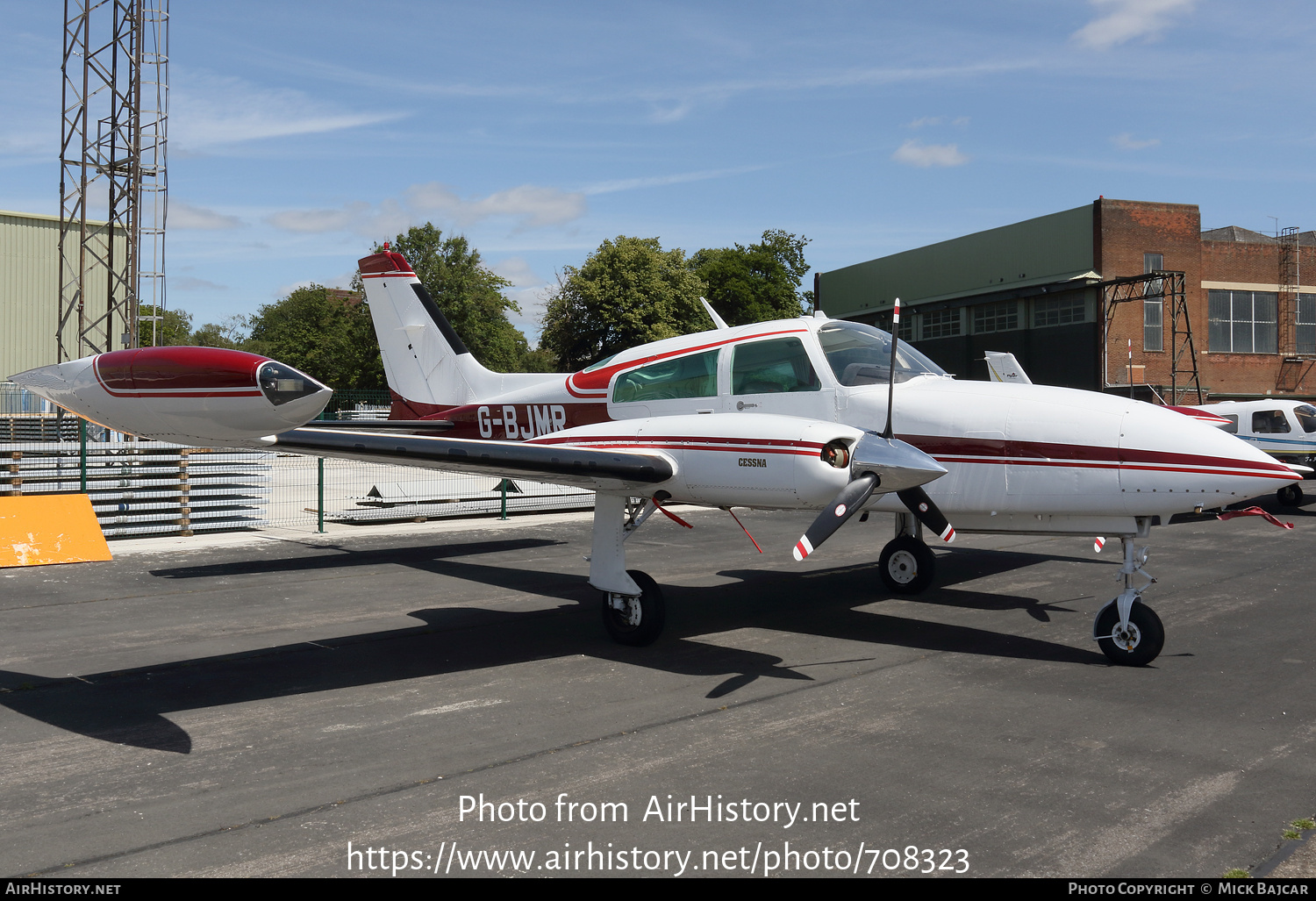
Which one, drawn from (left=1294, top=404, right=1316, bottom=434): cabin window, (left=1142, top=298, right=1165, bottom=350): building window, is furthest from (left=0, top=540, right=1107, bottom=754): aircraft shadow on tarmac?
(left=1142, top=298, right=1165, bottom=350): building window

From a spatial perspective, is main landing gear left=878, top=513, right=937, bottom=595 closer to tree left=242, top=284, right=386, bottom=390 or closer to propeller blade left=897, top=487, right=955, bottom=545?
propeller blade left=897, top=487, right=955, bottom=545

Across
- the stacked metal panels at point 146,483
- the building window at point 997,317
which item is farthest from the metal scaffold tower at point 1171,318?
the stacked metal panels at point 146,483

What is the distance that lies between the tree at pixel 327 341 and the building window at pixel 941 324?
105ft

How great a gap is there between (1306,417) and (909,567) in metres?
17.2

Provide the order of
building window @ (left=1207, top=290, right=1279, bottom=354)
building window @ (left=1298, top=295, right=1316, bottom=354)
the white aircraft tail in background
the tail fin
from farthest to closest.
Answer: building window @ (left=1298, top=295, right=1316, bottom=354) < building window @ (left=1207, top=290, right=1279, bottom=354) < the white aircraft tail in background < the tail fin

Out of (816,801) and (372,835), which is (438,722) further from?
(816,801)

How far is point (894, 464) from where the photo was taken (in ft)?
22.6

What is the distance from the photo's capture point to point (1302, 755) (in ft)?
17.8

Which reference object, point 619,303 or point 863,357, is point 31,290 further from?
point 863,357

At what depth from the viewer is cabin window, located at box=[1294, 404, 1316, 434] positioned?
21.9m

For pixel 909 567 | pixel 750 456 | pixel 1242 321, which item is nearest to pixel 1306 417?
pixel 909 567

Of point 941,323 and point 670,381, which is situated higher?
point 941,323

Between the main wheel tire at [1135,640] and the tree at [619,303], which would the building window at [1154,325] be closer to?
the tree at [619,303]

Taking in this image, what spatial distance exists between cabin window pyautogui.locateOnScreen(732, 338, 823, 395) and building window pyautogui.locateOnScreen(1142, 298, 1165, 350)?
140 ft
